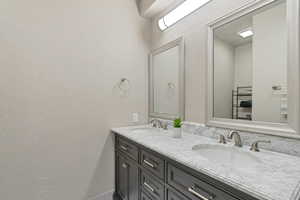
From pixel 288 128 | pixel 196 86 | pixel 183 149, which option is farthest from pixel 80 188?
pixel 288 128

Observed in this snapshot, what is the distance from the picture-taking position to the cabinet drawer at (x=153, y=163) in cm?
110

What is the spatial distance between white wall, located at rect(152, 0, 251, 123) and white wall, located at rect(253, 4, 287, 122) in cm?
36

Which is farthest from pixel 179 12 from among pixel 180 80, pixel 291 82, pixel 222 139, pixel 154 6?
pixel 222 139

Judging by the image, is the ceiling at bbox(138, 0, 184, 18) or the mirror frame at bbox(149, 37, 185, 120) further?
the ceiling at bbox(138, 0, 184, 18)

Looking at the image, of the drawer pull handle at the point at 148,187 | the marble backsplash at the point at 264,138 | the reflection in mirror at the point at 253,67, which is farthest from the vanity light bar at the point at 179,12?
the drawer pull handle at the point at 148,187

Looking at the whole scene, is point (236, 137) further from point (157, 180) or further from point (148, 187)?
point (148, 187)

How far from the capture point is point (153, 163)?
1186 mm

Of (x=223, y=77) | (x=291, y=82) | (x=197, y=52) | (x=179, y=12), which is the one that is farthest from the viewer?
(x=179, y=12)

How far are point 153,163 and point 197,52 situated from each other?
110 centimetres

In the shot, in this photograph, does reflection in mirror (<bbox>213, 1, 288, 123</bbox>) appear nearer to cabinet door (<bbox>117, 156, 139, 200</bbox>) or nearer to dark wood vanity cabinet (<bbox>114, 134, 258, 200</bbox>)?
dark wood vanity cabinet (<bbox>114, 134, 258, 200</bbox>)

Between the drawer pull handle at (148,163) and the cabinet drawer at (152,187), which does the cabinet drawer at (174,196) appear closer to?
the cabinet drawer at (152,187)

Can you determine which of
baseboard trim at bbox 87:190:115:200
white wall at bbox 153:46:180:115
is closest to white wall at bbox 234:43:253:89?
white wall at bbox 153:46:180:115

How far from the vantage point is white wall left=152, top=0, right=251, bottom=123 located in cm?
143

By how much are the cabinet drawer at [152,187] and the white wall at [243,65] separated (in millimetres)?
972
